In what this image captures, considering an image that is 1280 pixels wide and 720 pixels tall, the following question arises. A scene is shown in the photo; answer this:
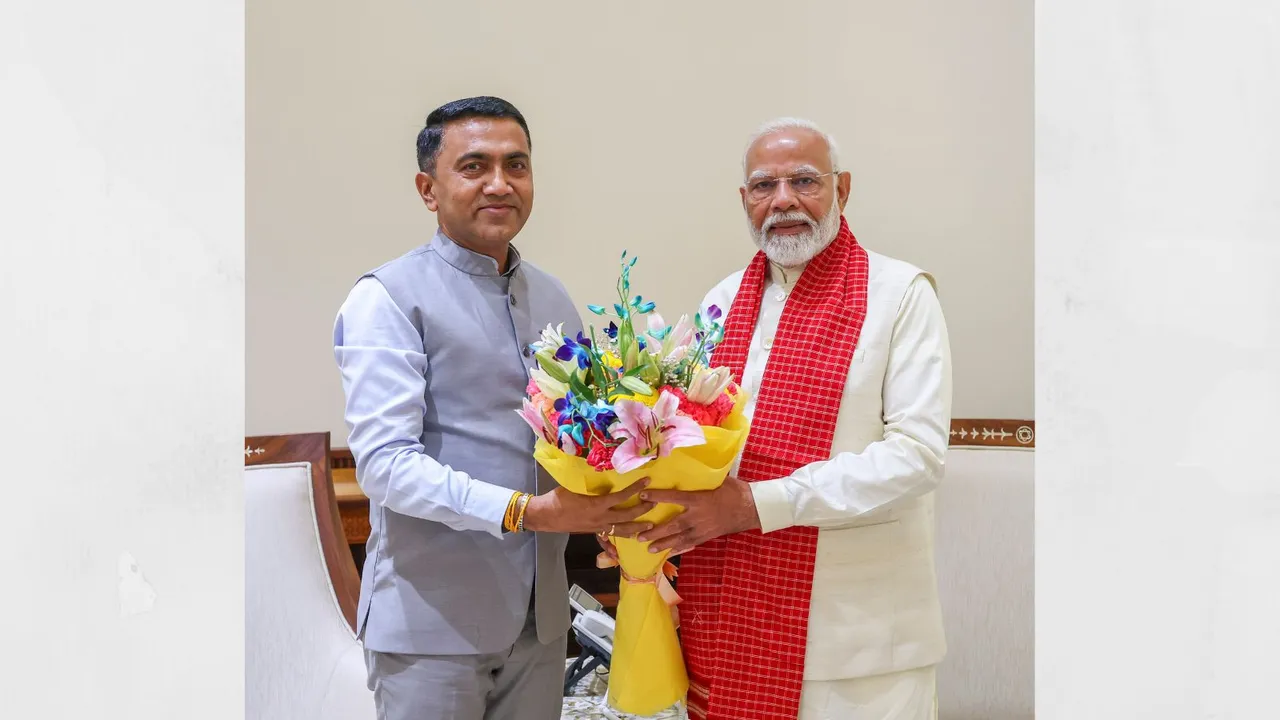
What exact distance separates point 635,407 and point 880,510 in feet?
1.91

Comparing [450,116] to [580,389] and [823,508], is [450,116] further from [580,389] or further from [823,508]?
[823,508]

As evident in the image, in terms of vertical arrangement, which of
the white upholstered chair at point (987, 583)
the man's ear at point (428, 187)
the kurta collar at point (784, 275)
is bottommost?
the white upholstered chair at point (987, 583)

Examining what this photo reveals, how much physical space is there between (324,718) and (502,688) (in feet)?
3.34

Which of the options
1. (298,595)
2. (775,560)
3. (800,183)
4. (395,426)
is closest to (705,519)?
(775,560)

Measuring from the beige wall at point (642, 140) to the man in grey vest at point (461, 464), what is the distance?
235 cm

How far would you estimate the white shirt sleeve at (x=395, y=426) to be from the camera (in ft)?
5.34

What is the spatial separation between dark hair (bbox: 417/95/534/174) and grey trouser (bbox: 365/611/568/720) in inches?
33.2

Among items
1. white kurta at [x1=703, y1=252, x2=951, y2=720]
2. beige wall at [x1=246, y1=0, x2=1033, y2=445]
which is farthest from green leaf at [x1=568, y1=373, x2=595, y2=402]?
beige wall at [x1=246, y1=0, x2=1033, y2=445]

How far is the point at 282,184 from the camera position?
4.07 metres
